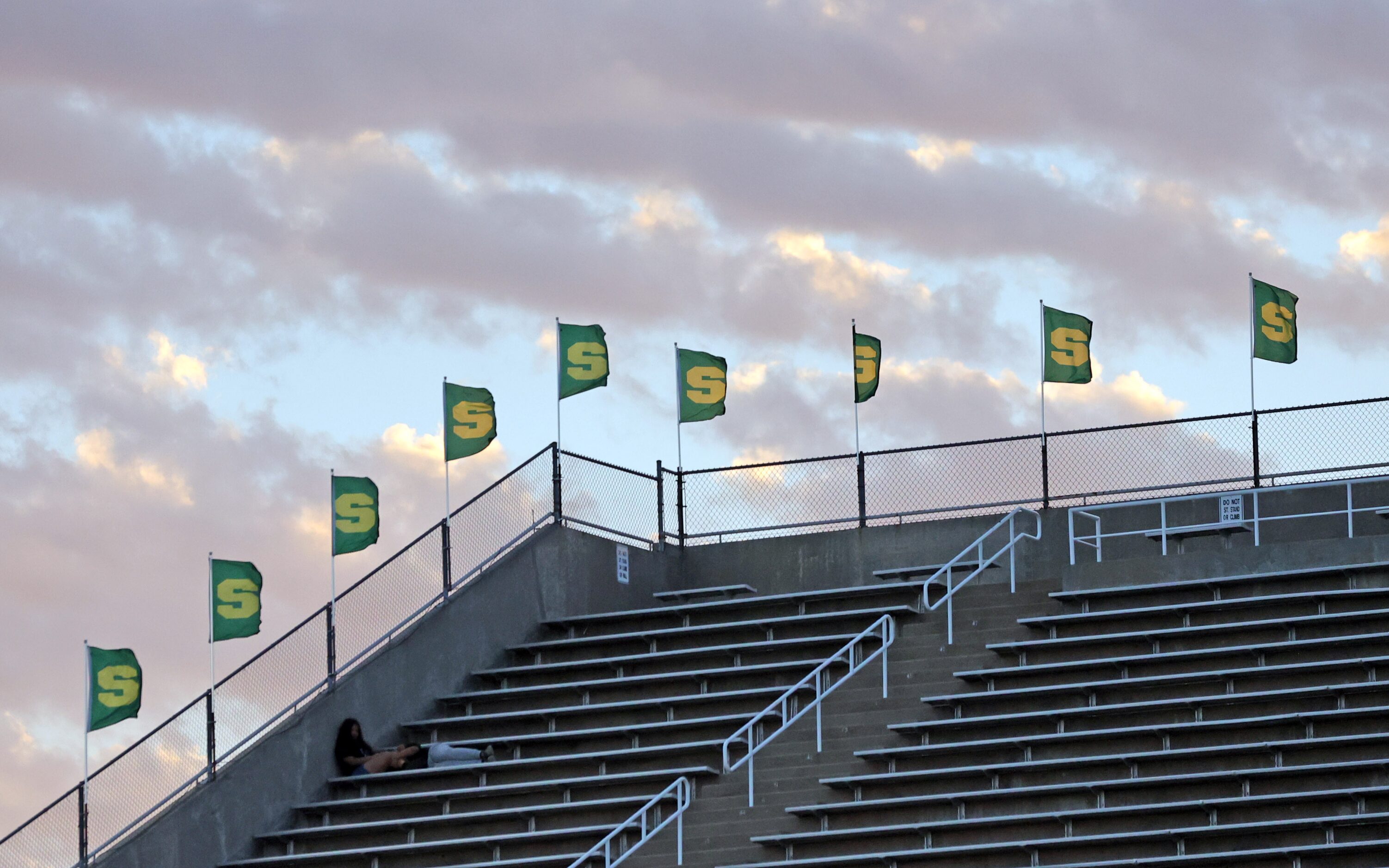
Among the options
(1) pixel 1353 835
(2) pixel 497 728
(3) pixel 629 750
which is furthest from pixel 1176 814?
(2) pixel 497 728

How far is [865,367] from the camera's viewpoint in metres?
29.7

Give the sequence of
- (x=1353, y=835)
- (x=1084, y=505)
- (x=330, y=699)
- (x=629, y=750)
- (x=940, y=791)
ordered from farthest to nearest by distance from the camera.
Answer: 1. (x=1084, y=505)
2. (x=330, y=699)
3. (x=629, y=750)
4. (x=940, y=791)
5. (x=1353, y=835)

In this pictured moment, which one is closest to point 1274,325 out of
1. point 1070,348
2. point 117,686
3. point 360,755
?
point 1070,348

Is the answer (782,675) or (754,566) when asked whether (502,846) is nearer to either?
(782,675)

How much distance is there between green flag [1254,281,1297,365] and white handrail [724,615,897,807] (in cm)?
570

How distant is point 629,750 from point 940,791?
3.58 meters

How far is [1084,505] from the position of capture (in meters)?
28.0

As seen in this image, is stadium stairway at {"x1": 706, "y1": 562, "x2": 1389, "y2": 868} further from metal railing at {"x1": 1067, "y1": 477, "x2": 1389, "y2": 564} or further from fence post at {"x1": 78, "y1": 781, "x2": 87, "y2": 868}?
fence post at {"x1": 78, "y1": 781, "x2": 87, "y2": 868}

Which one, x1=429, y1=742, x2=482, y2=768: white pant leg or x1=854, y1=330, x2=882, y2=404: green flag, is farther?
x1=854, y1=330, x2=882, y2=404: green flag

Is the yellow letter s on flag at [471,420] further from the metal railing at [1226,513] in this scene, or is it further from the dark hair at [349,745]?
the metal railing at [1226,513]

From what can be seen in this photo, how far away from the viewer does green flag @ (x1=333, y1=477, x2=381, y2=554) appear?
27125 millimetres

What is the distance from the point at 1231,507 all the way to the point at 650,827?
7.62 meters

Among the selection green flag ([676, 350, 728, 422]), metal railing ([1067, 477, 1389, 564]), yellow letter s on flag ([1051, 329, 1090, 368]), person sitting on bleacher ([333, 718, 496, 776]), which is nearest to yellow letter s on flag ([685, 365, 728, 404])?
green flag ([676, 350, 728, 422])

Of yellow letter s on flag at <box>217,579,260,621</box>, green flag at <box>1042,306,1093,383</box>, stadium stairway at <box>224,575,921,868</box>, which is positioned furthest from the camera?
green flag at <box>1042,306,1093,383</box>
